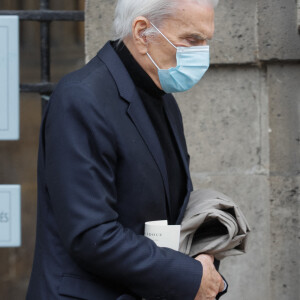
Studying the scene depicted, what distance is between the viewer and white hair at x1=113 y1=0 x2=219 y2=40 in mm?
2152

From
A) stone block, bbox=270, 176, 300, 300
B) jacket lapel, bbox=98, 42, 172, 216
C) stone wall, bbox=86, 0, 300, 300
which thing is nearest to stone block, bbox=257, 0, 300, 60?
stone wall, bbox=86, 0, 300, 300

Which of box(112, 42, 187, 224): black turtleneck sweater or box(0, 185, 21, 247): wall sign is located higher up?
box(112, 42, 187, 224): black turtleneck sweater

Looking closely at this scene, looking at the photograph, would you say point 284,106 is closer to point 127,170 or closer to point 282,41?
point 282,41

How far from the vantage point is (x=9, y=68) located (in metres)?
3.39

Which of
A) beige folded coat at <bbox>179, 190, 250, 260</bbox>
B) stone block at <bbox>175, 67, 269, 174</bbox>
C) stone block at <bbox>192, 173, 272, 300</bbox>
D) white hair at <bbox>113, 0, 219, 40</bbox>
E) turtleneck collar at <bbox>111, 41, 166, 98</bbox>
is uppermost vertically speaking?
white hair at <bbox>113, 0, 219, 40</bbox>

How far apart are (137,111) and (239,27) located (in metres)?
1.45

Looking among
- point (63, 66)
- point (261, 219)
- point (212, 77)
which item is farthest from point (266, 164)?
point (63, 66)

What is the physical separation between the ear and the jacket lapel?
85 mm

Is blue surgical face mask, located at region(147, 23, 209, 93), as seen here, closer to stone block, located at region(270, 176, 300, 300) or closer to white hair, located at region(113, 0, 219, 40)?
white hair, located at region(113, 0, 219, 40)

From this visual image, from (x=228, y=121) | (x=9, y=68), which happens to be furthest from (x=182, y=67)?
(x=9, y=68)

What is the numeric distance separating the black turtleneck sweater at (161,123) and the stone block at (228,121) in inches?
43.3

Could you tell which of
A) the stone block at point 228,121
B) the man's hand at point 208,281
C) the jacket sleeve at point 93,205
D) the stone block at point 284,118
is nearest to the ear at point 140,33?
the jacket sleeve at point 93,205

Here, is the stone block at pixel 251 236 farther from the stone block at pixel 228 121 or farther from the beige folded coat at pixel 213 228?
the beige folded coat at pixel 213 228

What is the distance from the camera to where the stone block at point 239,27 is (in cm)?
338
